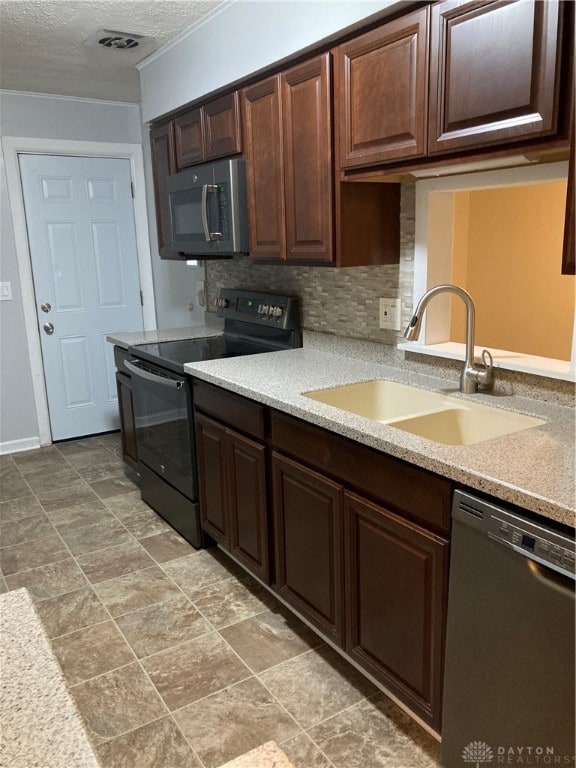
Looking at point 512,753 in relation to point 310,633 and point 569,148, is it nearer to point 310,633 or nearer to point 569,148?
point 310,633

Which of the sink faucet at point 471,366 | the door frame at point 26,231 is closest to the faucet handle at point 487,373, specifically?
the sink faucet at point 471,366

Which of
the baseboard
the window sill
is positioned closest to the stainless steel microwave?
the window sill

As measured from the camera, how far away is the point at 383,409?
226 centimetres

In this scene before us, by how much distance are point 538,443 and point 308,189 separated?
4.13ft

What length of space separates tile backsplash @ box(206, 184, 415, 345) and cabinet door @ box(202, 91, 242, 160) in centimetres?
63

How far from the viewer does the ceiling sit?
250cm

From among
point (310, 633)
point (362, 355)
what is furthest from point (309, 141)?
point (310, 633)

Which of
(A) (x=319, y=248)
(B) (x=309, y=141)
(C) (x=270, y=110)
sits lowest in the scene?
(A) (x=319, y=248)

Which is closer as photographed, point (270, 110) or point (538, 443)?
point (538, 443)

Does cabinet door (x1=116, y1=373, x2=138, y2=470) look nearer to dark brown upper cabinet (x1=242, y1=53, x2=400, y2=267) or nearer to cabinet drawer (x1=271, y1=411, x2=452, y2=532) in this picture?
dark brown upper cabinet (x1=242, y1=53, x2=400, y2=267)

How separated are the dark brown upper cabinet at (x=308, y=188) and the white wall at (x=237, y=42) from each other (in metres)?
0.09

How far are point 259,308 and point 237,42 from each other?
3.92 ft

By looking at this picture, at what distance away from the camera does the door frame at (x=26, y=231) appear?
3971 millimetres

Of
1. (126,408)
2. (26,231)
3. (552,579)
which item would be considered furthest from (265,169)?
(26,231)
